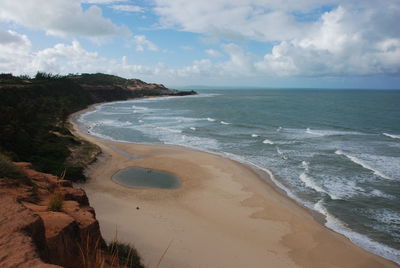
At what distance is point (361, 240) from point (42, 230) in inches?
615

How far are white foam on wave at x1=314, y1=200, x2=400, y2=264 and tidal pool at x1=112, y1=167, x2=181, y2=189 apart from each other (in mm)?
11343

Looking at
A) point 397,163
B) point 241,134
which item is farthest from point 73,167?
point 397,163

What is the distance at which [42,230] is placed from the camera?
19.6 ft

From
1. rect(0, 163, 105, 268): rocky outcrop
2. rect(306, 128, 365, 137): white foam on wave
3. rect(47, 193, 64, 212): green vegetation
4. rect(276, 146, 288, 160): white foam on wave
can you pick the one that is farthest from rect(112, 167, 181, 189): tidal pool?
rect(306, 128, 365, 137): white foam on wave

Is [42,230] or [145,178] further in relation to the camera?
[145,178]

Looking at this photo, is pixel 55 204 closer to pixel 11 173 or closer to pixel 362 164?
pixel 11 173

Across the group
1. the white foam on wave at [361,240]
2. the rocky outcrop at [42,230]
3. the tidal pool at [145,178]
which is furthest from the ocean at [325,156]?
the rocky outcrop at [42,230]

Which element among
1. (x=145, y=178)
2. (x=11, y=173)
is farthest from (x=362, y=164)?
(x=11, y=173)

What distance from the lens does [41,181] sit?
1205cm

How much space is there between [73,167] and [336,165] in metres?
24.1

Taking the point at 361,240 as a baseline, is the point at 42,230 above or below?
above

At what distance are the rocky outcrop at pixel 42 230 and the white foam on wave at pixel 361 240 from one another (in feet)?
42.9

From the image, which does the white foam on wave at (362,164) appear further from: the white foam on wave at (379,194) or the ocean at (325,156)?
the white foam on wave at (379,194)

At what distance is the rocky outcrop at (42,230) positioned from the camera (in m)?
4.66
